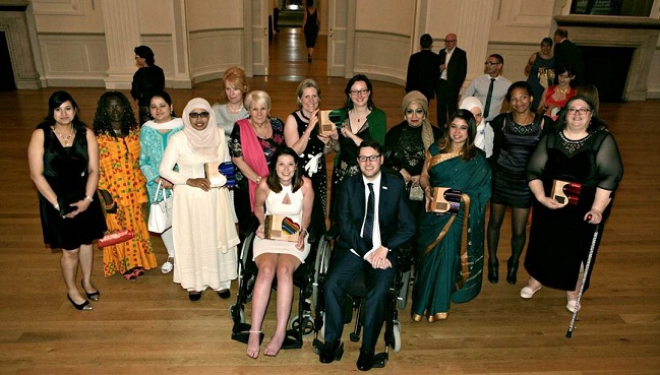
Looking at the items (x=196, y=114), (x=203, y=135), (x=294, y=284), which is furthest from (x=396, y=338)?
(x=196, y=114)

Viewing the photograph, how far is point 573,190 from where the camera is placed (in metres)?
3.29

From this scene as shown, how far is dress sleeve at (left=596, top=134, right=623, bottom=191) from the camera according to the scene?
318 centimetres

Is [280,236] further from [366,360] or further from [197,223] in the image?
[366,360]

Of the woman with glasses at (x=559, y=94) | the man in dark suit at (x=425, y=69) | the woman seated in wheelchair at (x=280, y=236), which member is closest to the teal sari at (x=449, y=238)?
the woman seated in wheelchair at (x=280, y=236)

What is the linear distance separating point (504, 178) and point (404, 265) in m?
1.13

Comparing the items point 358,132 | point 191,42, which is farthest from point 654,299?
point 191,42

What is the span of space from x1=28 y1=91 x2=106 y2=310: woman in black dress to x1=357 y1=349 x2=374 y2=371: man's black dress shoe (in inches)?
78.8

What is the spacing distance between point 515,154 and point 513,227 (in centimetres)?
62

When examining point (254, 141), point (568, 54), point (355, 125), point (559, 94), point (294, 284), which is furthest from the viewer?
point (568, 54)

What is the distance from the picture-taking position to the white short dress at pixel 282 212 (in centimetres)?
331

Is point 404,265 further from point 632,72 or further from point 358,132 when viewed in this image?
point 632,72

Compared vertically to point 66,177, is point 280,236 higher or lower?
lower

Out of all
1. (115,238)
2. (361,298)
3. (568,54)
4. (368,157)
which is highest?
(568,54)

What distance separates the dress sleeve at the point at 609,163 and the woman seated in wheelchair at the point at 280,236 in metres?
1.86
